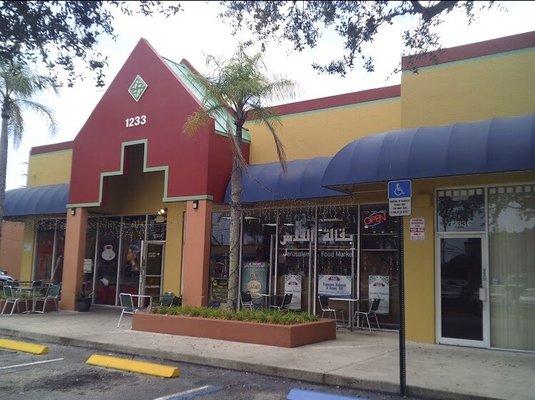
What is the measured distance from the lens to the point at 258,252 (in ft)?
52.2

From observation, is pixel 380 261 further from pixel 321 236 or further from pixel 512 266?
pixel 512 266

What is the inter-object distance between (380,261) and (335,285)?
1421 millimetres

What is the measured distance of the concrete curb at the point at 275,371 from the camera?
757 centimetres

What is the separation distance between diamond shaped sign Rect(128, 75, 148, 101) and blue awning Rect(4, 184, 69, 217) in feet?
14.9

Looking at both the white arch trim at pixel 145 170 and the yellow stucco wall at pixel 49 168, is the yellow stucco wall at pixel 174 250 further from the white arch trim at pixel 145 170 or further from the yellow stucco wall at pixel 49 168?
the yellow stucco wall at pixel 49 168

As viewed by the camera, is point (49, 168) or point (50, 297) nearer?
point (50, 297)

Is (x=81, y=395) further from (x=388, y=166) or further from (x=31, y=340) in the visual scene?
(x=388, y=166)

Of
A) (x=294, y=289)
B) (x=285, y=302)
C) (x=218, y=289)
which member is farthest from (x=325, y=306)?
(x=218, y=289)

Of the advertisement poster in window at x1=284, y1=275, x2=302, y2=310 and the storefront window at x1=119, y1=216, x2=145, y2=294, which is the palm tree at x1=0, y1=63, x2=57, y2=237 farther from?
the advertisement poster in window at x1=284, y1=275, x2=302, y2=310

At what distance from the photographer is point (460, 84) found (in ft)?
38.0

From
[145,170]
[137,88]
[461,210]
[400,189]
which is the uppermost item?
[137,88]

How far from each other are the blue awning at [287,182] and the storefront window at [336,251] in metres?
1.40

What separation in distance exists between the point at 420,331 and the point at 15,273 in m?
25.6

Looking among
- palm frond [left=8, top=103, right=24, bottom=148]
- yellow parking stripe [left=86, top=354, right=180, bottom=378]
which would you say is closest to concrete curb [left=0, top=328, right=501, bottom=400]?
yellow parking stripe [left=86, top=354, right=180, bottom=378]
